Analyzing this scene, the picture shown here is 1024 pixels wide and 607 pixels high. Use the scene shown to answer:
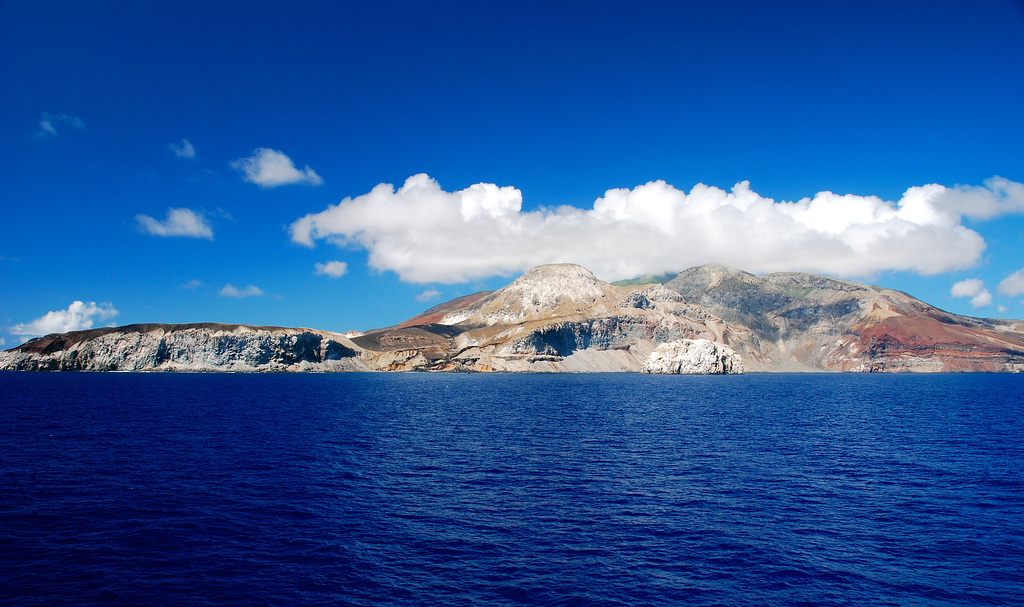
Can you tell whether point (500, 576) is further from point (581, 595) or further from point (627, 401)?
point (627, 401)

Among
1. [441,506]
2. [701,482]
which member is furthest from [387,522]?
[701,482]

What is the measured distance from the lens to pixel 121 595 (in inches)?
964

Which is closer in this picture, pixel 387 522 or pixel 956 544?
pixel 956 544

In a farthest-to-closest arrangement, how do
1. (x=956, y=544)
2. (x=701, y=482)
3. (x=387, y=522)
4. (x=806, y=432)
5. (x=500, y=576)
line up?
(x=806, y=432), (x=701, y=482), (x=387, y=522), (x=956, y=544), (x=500, y=576)

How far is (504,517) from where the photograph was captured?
35.7 meters

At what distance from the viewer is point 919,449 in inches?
2480

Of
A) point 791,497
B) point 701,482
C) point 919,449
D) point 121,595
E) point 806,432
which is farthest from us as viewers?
point 806,432

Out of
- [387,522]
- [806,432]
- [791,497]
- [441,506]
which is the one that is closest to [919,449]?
[806,432]

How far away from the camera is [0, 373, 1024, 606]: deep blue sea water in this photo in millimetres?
25891

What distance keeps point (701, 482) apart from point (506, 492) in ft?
54.6

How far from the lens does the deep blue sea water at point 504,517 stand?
2589 centimetres

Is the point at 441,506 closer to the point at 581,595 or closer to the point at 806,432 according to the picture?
the point at 581,595

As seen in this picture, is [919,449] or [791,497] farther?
[919,449]

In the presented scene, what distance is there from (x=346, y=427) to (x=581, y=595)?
59.0 meters
